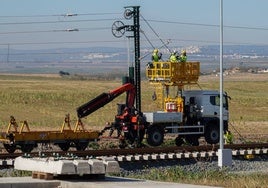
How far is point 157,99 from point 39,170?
22.6 metres

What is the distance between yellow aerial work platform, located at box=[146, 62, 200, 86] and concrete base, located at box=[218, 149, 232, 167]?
10259 millimetres

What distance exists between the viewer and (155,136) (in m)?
40.0

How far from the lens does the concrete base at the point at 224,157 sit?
104 feet

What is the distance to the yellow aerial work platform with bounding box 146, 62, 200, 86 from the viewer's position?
4209cm

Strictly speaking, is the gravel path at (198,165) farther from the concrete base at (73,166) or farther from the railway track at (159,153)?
the concrete base at (73,166)

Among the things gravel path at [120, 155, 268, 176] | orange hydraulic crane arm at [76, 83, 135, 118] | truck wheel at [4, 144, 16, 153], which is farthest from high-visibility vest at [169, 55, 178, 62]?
truck wheel at [4, 144, 16, 153]

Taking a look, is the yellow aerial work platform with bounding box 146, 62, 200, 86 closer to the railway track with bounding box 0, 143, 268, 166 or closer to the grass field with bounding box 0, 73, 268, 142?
the grass field with bounding box 0, 73, 268, 142

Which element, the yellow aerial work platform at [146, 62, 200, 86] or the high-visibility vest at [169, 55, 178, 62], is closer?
the yellow aerial work platform at [146, 62, 200, 86]

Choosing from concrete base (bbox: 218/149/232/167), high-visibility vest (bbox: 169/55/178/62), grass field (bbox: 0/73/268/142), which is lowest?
concrete base (bbox: 218/149/232/167)

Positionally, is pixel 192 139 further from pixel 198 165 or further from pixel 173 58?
pixel 198 165

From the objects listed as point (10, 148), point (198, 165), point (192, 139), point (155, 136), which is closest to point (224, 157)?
point (198, 165)

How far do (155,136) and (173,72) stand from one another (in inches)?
141

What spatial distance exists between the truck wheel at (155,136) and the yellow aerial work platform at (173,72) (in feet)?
A: 9.83

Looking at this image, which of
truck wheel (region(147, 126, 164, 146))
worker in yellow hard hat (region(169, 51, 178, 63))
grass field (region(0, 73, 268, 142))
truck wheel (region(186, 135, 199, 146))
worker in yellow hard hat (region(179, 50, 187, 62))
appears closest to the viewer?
truck wheel (region(147, 126, 164, 146))
